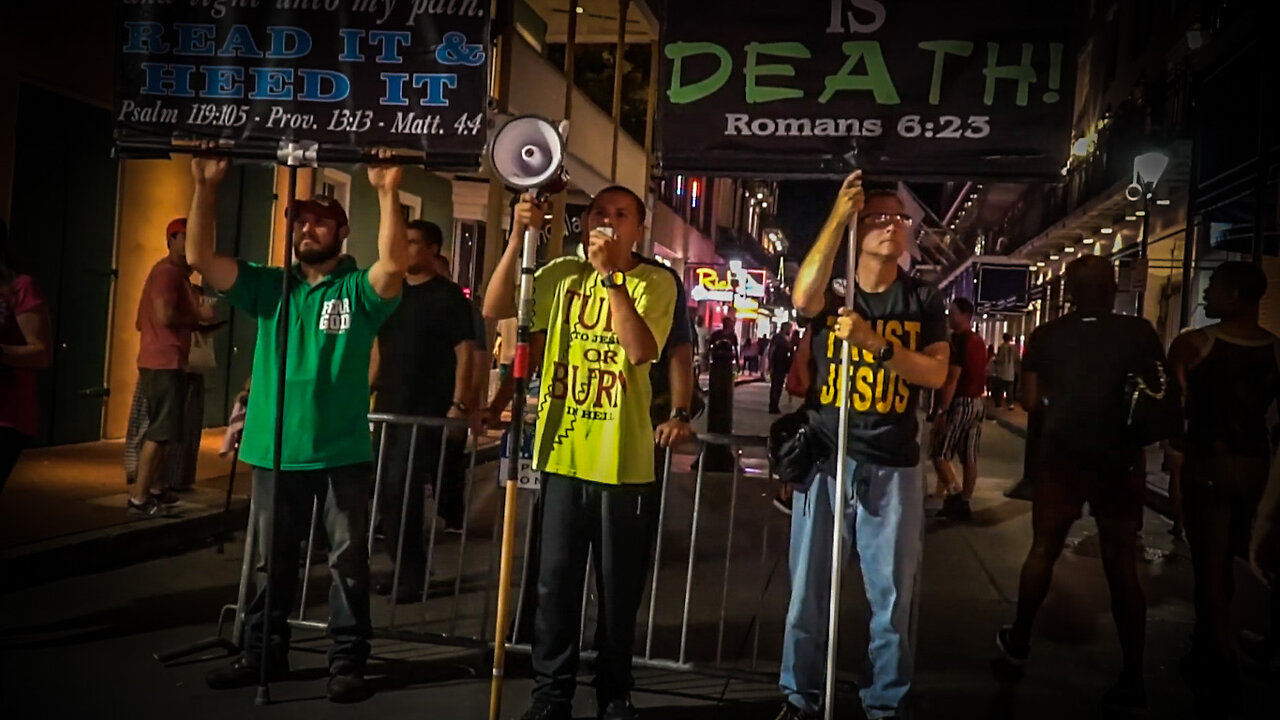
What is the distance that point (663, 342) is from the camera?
4.49m

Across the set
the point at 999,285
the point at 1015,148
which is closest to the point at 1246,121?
the point at 1015,148

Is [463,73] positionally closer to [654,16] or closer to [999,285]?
[654,16]

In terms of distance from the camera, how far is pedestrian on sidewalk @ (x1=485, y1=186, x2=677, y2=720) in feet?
14.3

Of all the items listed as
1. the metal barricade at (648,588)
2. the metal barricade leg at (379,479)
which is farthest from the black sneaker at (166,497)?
the metal barricade leg at (379,479)

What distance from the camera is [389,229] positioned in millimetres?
4480

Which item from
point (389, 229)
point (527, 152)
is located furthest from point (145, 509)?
point (527, 152)

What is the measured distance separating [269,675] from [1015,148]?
3.77 m

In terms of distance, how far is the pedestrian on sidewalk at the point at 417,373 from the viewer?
6.46m

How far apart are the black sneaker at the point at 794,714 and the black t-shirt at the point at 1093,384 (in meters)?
1.80

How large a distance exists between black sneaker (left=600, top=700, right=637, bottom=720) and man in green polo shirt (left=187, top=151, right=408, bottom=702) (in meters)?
1.07

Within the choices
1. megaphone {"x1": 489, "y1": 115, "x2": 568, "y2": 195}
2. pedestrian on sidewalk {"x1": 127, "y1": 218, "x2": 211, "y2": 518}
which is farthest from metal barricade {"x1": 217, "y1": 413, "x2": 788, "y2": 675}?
pedestrian on sidewalk {"x1": 127, "y1": 218, "x2": 211, "y2": 518}

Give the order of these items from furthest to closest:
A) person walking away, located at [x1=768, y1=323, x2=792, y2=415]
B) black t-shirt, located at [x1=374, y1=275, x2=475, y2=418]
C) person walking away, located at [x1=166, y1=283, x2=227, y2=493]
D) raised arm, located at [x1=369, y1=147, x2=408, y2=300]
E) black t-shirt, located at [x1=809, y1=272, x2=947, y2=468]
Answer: person walking away, located at [x1=768, y1=323, x2=792, y2=415] < person walking away, located at [x1=166, y1=283, x2=227, y2=493] < black t-shirt, located at [x1=374, y1=275, x2=475, y2=418] < raised arm, located at [x1=369, y1=147, x2=408, y2=300] < black t-shirt, located at [x1=809, y1=272, x2=947, y2=468]

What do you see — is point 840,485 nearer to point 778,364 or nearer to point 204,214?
point 204,214

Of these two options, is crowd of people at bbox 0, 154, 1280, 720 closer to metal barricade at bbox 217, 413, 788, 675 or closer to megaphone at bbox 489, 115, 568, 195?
megaphone at bbox 489, 115, 568, 195
